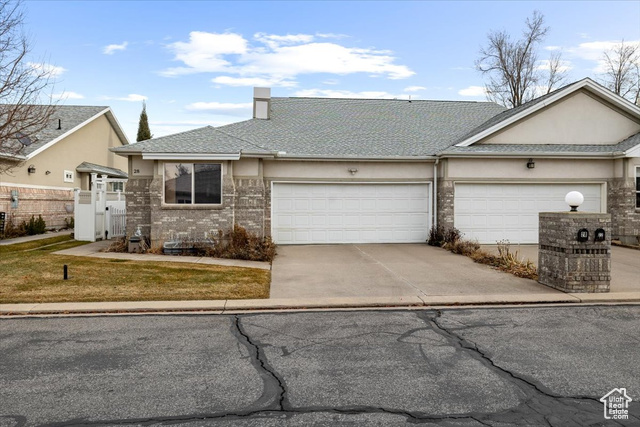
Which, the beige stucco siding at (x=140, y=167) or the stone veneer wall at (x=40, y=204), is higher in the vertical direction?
the beige stucco siding at (x=140, y=167)

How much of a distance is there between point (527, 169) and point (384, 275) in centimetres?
905

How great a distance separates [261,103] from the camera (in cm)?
2070

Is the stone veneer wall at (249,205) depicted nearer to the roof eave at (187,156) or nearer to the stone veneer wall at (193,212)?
the stone veneer wall at (193,212)

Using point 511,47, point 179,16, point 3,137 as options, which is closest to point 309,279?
point 3,137

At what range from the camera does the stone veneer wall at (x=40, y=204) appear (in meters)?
19.4

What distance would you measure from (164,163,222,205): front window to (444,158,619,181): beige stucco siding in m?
8.27

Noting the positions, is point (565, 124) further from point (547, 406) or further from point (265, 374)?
point (265, 374)

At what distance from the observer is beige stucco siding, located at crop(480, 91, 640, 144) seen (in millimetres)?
17266

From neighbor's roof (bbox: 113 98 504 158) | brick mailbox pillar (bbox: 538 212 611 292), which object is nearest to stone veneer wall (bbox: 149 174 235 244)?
neighbor's roof (bbox: 113 98 504 158)

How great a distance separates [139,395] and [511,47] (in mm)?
41046

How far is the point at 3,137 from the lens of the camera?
44.0 feet

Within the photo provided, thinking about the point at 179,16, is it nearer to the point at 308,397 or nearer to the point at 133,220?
the point at 133,220

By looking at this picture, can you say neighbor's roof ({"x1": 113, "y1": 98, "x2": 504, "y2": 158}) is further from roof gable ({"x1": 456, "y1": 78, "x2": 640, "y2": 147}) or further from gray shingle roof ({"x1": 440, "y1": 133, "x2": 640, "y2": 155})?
roof gable ({"x1": 456, "y1": 78, "x2": 640, "y2": 147})
